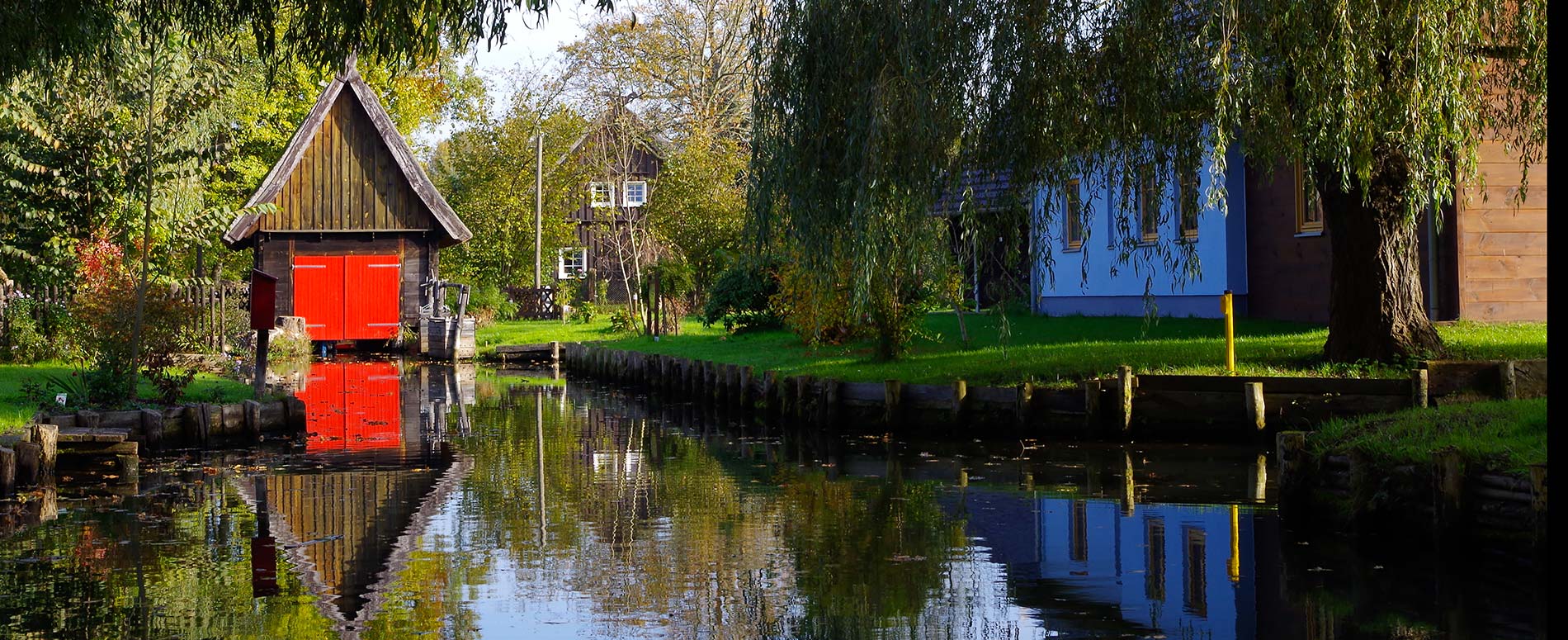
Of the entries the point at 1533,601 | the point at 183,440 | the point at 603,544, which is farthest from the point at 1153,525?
the point at 183,440

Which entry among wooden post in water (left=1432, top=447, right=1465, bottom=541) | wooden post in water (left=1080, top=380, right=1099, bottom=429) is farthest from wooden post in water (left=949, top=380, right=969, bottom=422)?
wooden post in water (left=1432, top=447, right=1465, bottom=541)

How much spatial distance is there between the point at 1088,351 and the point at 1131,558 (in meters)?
10.1

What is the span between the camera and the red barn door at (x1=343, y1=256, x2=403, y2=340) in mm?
37562

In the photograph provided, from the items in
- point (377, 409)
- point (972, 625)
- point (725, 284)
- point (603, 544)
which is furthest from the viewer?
point (725, 284)

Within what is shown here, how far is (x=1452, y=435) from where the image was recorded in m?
10.3

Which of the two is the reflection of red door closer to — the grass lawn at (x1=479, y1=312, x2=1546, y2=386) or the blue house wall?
the grass lawn at (x1=479, y1=312, x2=1546, y2=386)

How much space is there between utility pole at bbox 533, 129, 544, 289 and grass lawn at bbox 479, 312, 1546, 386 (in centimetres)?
2084

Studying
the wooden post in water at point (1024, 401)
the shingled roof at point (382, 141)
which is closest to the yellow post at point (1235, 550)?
the wooden post in water at point (1024, 401)

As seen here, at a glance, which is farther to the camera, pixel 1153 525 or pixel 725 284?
pixel 725 284

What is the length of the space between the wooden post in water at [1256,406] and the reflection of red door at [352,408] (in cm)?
876

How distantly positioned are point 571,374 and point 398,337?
7.32m

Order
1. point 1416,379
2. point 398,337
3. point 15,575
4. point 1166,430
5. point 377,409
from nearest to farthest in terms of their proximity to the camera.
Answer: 1. point 15,575
2. point 1416,379
3. point 1166,430
4. point 377,409
5. point 398,337

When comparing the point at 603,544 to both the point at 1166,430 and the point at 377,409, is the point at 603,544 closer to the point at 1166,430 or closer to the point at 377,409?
the point at 1166,430

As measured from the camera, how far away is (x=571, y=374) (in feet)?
107
